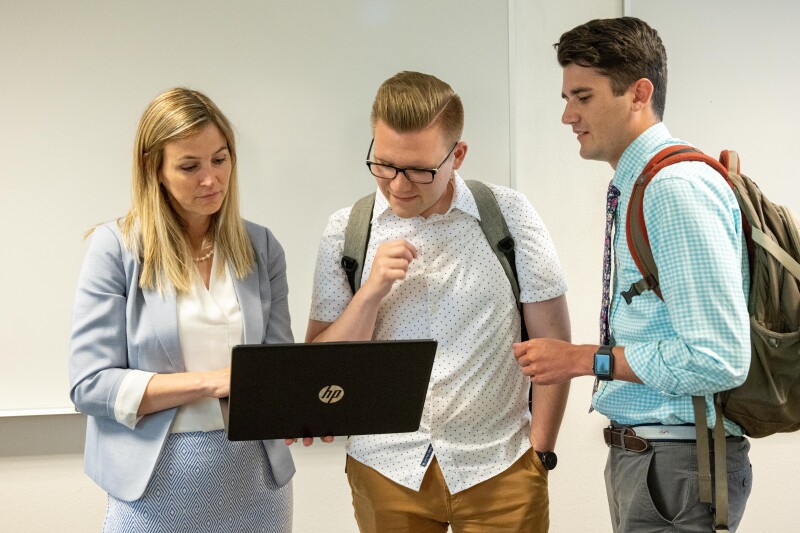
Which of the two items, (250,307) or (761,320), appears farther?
(250,307)

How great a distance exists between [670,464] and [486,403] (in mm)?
453

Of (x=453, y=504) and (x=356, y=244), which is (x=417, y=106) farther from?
(x=453, y=504)

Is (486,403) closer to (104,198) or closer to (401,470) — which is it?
(401,470)

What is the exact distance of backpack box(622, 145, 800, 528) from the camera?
1.43 m

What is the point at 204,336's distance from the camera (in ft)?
5.57

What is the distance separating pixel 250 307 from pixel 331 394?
36 cm

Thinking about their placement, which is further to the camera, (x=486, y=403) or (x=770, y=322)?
(x=486, y=403)

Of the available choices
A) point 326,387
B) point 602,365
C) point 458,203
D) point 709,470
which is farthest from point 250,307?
point 709,470

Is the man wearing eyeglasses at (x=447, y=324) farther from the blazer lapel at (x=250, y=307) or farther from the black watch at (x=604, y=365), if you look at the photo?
the black watch at (x=604, y=365)

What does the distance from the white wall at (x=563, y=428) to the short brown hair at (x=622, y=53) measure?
46.4 inches

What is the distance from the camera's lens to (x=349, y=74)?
8.96 ft

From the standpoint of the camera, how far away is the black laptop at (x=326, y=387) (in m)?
1.43

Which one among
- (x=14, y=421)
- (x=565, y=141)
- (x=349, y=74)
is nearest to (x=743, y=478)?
(x=565, y=141)

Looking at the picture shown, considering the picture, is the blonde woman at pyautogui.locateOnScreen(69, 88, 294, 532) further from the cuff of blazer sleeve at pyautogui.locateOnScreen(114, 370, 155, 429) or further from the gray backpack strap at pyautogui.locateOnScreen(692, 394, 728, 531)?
the gray backpack strap at pyautogui.locateOnScreen(692, 394, 728, 531)
